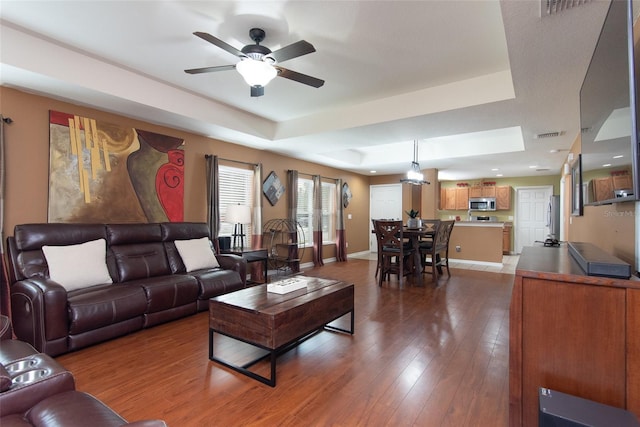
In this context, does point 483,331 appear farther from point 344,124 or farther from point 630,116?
point 344,124

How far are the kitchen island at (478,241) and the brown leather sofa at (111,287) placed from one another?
542cm

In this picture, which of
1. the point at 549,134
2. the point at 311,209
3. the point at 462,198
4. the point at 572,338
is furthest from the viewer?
the point at 462,198

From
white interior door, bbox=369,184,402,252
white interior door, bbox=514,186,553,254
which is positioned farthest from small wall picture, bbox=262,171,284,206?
white interior door, bbox=514,186,553,254

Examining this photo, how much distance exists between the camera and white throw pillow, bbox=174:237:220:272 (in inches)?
148

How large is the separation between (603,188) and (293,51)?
2132 millimetres

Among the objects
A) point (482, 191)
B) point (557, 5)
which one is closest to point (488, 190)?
point (482, 191)

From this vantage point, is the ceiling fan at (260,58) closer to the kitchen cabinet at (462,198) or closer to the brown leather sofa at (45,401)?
the brown leather sofa at (45,401)

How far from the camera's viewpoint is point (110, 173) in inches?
143

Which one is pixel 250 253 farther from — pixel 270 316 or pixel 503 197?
pixel 503 197

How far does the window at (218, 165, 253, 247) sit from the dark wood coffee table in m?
2.64

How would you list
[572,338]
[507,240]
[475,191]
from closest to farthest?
[572,338] < [507,240] < [475,191]

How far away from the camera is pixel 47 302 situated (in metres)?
2.34

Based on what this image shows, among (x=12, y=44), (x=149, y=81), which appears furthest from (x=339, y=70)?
(x=12, y=44)

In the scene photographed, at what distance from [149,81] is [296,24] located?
198cm
